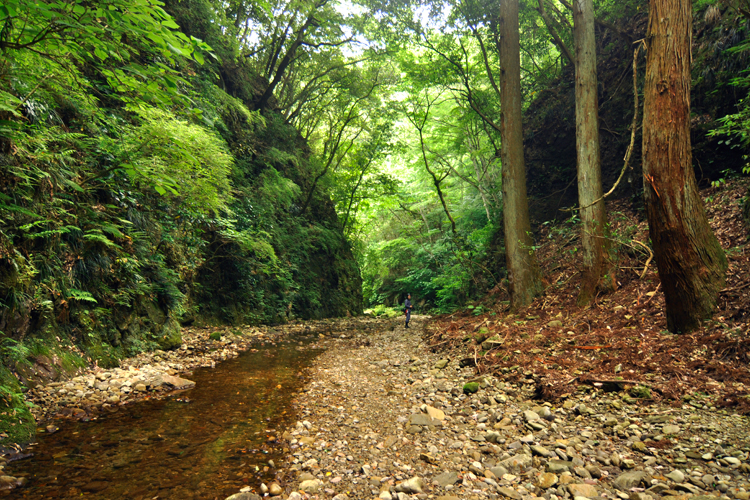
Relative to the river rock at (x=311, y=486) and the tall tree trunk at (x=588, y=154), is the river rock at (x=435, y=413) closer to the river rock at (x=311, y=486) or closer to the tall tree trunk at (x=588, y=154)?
the river rock at (x=311, y=486)

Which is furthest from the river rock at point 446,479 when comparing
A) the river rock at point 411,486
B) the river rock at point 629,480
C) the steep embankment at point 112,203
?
the steep embankment at point 112,203

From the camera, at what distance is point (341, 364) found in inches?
278

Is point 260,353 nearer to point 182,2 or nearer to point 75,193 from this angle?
point 75,193

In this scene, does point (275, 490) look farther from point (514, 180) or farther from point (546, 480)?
point (514, 180)

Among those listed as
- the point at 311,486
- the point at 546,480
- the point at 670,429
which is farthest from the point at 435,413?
the point at 670,429

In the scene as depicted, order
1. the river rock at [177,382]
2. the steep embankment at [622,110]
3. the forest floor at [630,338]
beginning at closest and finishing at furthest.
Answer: the forest floor at [630,338]
the river rock at [177,382]
the steep embankment at [622,110]

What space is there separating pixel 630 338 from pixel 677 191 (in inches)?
76.9

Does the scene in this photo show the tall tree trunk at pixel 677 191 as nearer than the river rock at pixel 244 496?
No

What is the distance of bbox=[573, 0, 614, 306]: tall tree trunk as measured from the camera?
6.76m

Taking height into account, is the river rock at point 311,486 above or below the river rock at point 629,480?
below

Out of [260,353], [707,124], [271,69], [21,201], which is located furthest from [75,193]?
[271,69]

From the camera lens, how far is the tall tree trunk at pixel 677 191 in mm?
4145

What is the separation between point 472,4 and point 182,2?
29.1 ft

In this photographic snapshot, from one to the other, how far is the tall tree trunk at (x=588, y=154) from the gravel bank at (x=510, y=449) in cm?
368
